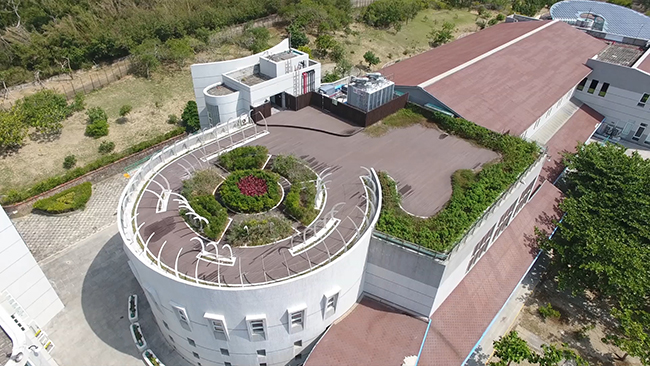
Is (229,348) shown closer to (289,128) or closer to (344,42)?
(289,128)

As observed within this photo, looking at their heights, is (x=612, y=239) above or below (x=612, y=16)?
below

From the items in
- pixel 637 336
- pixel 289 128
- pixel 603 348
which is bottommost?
pixel 603 348

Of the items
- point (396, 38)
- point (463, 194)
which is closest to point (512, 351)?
point (463, 194)

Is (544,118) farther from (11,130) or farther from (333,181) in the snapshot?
(11,130)

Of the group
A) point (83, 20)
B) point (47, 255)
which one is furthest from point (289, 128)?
point (83, 20)

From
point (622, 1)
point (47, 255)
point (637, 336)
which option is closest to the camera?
point (637, 336)

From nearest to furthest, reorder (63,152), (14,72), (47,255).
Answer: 1. (47,255)
2. (63,152)
3. (14,72)

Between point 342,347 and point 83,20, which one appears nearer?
point 342,347

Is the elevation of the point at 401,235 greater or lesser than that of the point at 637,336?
greater

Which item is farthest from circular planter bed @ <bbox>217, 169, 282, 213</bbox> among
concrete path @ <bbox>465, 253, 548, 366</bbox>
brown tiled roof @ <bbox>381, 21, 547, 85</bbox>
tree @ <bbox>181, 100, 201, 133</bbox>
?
tree @ <bbox>181, 100, 201, 133</bbox>
